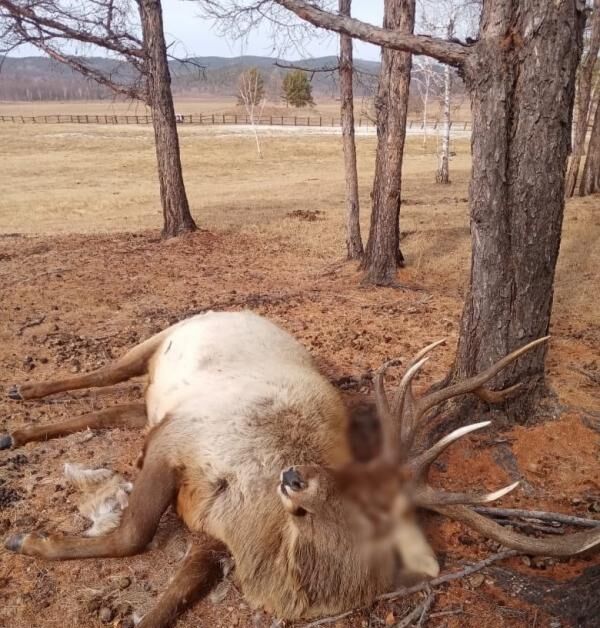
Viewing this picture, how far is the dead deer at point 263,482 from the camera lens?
2.74m

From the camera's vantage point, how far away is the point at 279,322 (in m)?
6.82

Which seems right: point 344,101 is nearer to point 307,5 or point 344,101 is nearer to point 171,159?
point 171,159

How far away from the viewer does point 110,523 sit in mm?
3453

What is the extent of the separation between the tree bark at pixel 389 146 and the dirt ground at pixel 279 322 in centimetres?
47

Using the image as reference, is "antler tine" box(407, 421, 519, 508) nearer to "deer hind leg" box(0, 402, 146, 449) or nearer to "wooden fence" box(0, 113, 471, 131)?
"deer hind leg" box(0, 402, 146, 449)

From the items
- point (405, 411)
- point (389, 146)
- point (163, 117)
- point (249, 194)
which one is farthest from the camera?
point (249, 194)

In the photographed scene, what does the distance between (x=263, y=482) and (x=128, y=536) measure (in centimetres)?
81

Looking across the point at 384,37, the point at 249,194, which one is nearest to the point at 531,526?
the point at 384,37

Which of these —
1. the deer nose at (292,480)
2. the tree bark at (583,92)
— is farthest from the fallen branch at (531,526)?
the tree bark at (583,92)

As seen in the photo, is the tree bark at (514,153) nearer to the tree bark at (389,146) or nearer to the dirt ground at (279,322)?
the dirt ground at (279,322)

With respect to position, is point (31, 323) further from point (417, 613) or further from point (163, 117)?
point (163, 117)

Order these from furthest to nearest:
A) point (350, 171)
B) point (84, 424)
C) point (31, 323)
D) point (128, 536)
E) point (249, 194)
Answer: point (249, 194)
point (350, 171)
point (31, 323)
point (84, 424)
point (128, 536)

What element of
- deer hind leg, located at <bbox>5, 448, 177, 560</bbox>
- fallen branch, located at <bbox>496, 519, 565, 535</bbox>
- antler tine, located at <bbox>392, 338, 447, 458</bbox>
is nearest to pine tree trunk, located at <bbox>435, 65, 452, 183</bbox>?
antler tine, located at <bbox>392, 338, 447, 458</bbox>

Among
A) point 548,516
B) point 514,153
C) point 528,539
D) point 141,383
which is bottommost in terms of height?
point 141,383
